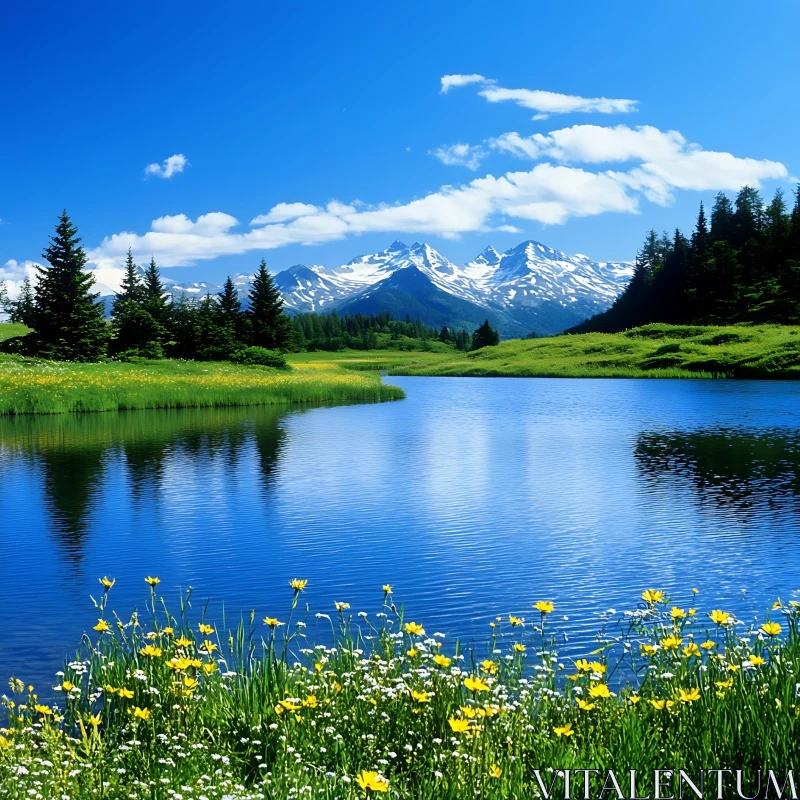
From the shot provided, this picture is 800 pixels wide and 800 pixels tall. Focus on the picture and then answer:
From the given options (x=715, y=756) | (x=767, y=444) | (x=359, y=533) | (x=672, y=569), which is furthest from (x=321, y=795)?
→ (x=767, y=444)

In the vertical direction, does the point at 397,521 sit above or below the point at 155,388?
below

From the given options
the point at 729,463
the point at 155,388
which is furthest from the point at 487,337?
the point at 729,463

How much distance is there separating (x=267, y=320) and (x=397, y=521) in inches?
3411

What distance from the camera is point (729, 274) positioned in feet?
447

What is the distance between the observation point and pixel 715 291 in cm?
13875

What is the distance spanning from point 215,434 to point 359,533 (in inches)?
806

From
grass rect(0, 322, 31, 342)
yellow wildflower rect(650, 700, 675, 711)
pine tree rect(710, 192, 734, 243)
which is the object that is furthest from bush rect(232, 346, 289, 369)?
pine tree rect(710, 192, 734, 243)

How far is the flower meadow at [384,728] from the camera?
205 inches

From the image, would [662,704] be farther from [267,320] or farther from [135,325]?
[267,320]

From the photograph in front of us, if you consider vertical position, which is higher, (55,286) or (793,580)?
(55,286)

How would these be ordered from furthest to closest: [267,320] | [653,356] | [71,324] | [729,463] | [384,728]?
[653,356], [267,320], [71,324], [729,463], [384,728]

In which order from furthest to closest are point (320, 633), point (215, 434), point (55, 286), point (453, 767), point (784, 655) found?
point (55, 286) < point (215, 434) < point (320, 633) < point (784, 655) < point (453, 767)

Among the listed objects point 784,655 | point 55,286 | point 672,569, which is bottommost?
point 672,569

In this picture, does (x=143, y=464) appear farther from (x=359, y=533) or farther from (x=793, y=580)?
(x=793, y=580)
